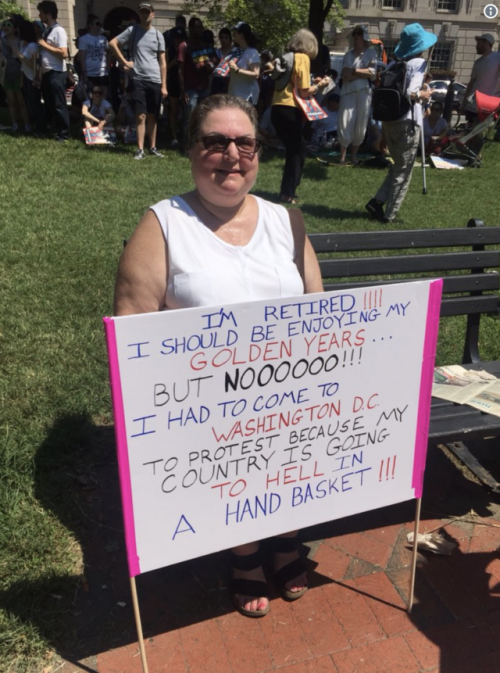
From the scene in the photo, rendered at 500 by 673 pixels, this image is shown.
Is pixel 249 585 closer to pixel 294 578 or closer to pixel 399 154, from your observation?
pixel 294 578

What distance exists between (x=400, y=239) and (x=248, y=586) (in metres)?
1.79

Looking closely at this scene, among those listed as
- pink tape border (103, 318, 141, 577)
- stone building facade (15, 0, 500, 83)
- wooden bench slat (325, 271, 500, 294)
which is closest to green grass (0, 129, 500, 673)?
pink tape border (103, 318, 141, 577)

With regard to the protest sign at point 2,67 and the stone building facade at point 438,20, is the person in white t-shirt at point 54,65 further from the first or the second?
the stone building facade at point 438,20

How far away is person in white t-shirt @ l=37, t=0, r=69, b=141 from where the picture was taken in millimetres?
9477

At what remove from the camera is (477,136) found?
1138 cm

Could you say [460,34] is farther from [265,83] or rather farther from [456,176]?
[456,176]

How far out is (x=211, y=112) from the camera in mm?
2145

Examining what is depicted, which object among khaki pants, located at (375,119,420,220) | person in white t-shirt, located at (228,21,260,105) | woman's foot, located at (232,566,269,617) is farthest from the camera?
person in white t-shirt, located at (228,21,260,105)

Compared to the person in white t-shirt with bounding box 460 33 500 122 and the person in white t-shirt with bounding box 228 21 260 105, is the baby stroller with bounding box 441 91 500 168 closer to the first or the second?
the person in white t-shirt with bounding box 460 33 500 122

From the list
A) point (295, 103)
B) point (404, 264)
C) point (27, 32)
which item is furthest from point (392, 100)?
point (27, 32)

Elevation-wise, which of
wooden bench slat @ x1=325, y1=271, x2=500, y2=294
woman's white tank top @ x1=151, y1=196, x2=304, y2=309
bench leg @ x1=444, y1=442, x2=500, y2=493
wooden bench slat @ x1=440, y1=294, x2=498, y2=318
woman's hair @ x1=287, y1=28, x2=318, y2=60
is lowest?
bench leg @ x1=444, y1=442, x2=500, y2=493

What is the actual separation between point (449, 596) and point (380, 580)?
0.26 metres

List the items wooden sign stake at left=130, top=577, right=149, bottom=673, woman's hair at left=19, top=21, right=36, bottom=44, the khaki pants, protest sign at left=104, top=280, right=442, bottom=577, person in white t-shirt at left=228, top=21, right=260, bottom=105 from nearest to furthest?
protest sign at left=104, top=280, right=442, bottom=577 < wooden sign stake at left=130, top=577, right=149, bottom=673 < the khaki pants < person in white t-shirt at left=228, top=21, right=260, bottom=105 < woman's hair at left=19, top=21, right=36, bottom=44

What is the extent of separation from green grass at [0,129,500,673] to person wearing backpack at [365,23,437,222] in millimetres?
662
